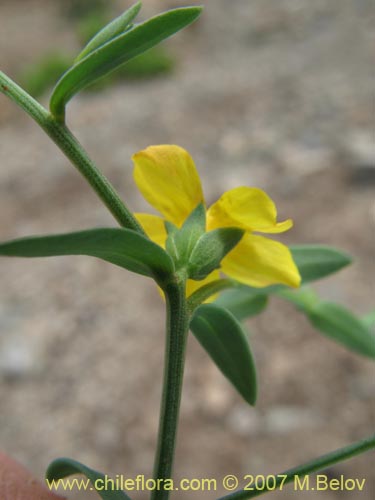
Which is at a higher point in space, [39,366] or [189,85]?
[39,366]

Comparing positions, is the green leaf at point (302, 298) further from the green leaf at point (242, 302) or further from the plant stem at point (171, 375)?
the plant stem at point (171, 375)

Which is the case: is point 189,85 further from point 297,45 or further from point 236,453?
point 236,453

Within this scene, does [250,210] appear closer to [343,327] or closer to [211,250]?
[211,250]

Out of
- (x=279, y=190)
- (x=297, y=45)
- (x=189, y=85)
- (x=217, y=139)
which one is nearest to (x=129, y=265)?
(x=279, y=190)

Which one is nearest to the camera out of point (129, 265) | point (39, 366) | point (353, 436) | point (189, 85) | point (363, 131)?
point (129, 265)

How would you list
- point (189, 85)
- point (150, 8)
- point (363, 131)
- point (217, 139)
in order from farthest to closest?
point (150, 8), point (189, 85), point (217, 139), point (363, 131)

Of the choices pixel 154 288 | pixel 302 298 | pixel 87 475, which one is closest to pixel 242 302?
pixel 302 298

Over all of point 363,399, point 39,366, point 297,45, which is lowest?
point 297,45
